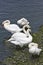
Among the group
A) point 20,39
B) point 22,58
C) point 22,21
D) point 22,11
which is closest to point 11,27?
point 22,21

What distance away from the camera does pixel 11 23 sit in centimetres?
2180

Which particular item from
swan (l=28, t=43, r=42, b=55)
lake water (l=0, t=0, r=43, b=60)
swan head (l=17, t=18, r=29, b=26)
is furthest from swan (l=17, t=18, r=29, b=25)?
swan (l=28, t=43, r=42, b=55)

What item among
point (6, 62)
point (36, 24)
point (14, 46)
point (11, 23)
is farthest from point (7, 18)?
point (6, 62)

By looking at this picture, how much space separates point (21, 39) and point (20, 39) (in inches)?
2.8

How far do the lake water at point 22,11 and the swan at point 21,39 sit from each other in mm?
1082

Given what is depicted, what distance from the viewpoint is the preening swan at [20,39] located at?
58.0 ft

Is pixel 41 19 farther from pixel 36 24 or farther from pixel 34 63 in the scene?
pixel 34 63

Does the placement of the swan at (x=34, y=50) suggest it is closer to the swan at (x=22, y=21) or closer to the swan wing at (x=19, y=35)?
the swan wing at (x=19, y=35)

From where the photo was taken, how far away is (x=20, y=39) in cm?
1784

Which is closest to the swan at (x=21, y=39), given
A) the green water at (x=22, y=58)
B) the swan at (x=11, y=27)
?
the green water at (x=22, y=58)

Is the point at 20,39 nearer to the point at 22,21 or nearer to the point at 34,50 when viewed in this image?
the point at 34,50

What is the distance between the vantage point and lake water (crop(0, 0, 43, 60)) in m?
21.3

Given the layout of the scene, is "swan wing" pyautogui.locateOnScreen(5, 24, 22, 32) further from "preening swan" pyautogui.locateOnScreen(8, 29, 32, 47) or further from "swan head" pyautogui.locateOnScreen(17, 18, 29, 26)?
"preening swan" pyautogui.locateOnScreen(8, 29, 32, 47)

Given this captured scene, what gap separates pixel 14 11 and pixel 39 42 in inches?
234
